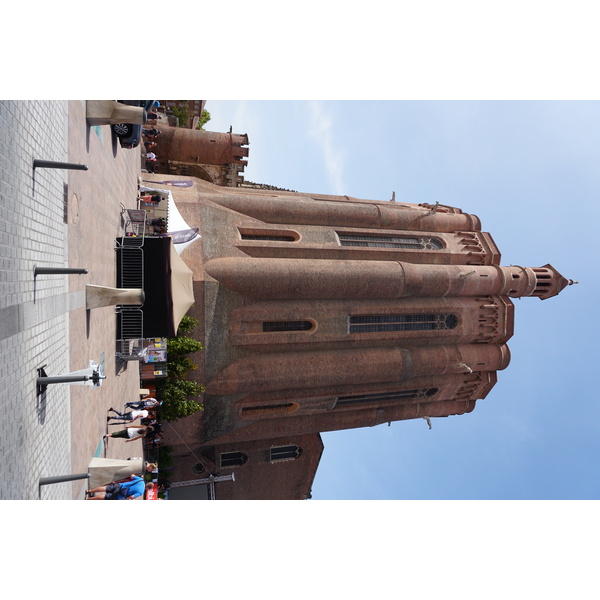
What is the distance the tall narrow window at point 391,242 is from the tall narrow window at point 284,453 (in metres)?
16.0

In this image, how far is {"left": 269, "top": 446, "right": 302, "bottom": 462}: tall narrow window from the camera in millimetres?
33656

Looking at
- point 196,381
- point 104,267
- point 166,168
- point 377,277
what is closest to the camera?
point 104,267

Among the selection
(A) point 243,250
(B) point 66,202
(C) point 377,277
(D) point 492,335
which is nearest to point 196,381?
(A) point 243,250

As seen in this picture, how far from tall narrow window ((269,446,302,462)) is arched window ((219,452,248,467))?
82.2 inches

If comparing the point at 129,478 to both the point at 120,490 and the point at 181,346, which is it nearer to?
the point at 120,490

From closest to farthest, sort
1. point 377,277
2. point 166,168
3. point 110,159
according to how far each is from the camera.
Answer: point 110,159, point 377,277, point 166,168

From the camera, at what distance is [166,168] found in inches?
1399

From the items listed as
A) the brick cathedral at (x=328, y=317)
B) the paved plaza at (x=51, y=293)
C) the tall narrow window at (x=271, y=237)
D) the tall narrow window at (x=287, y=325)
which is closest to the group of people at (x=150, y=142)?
the brick cathedral at (x=328, y=317)

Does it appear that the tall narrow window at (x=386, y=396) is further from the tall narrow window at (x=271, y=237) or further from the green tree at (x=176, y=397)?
the tall narrow window at (x=271, y=237)

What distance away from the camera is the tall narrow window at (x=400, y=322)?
2736cm

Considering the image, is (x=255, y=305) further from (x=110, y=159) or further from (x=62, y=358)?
(x=62, y=358)

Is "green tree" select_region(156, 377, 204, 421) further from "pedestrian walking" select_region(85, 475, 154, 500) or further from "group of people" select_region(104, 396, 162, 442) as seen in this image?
"pedestrian walking" select_region(85, 475, 154, 500)

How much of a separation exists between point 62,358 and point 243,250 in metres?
14.3

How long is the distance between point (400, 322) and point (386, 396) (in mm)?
5298
